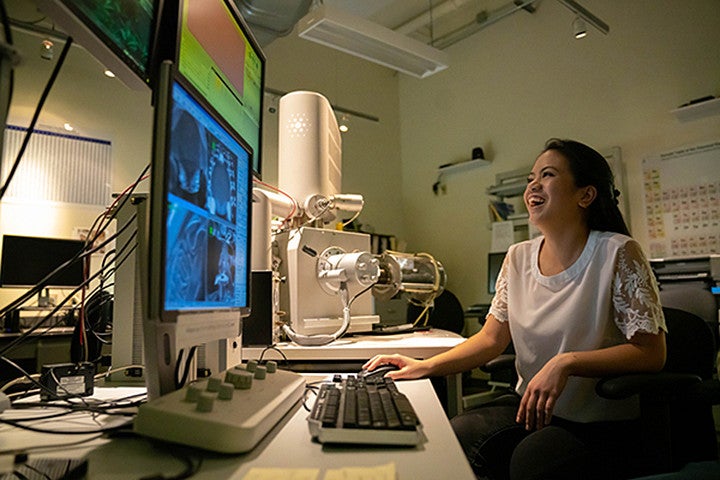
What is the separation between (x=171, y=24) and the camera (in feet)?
2.78

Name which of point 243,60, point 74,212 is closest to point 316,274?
point 243,60

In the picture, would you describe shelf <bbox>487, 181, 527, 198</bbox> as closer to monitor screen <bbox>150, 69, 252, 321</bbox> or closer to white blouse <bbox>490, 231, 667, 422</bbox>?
white blouse <bbox>490, 231, 667, 422</bbox>

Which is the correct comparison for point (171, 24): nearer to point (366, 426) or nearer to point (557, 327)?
point (366, 426)

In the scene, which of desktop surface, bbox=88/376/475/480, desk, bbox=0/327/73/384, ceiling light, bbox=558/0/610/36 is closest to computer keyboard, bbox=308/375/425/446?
desktop surface, bbox=88/376/475/480

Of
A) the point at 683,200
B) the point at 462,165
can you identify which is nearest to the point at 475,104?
the point at 462,165

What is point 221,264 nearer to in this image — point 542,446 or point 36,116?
point 36,116

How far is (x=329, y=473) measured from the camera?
0.49 m

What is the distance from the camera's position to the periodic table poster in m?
3.18

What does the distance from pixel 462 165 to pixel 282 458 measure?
13.8ft

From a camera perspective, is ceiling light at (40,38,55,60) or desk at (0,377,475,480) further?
ceiling light at (40,38,55,60)

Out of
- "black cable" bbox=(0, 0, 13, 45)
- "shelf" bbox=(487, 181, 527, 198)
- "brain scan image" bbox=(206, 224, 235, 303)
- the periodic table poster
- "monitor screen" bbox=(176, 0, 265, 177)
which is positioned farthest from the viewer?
"shelf" bbox=(487, 181, 527, 198)

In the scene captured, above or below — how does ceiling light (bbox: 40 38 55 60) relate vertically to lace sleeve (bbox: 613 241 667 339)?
above

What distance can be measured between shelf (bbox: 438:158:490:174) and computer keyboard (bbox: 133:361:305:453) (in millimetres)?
3994

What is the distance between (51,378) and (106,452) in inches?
17.1
